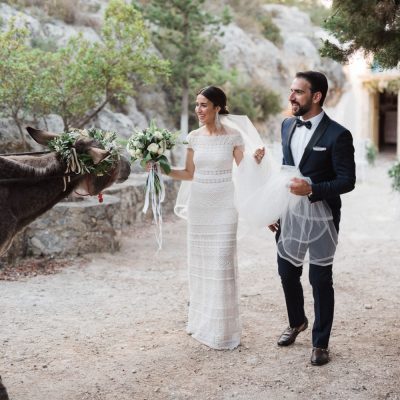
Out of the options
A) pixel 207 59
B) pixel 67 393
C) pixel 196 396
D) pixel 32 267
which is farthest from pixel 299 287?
pixel 207 59

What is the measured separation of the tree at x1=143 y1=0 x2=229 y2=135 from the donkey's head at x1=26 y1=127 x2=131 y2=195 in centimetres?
1216

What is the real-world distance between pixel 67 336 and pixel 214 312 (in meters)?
1.48

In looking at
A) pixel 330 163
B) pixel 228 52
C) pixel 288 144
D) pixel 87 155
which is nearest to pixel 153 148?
pixel 87 155

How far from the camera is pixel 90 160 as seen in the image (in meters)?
3.87

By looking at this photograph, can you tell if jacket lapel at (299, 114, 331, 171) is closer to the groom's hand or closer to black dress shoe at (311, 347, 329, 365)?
the groom's hand

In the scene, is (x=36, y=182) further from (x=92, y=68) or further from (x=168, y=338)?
(x=92, y=68)

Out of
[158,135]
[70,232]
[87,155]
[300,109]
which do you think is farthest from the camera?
[70,232]

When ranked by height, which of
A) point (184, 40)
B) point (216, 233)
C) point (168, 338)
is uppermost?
point (184, 40)

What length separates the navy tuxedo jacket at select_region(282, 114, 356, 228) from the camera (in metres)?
4.10

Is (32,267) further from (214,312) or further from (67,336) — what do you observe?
(214,312)

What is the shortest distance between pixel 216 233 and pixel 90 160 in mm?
1510

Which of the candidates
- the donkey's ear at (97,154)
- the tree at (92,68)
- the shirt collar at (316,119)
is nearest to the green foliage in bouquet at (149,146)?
the donkey's ear at (97,154)

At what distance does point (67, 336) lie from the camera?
5.21 meters

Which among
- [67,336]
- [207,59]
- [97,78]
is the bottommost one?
[67,336]
